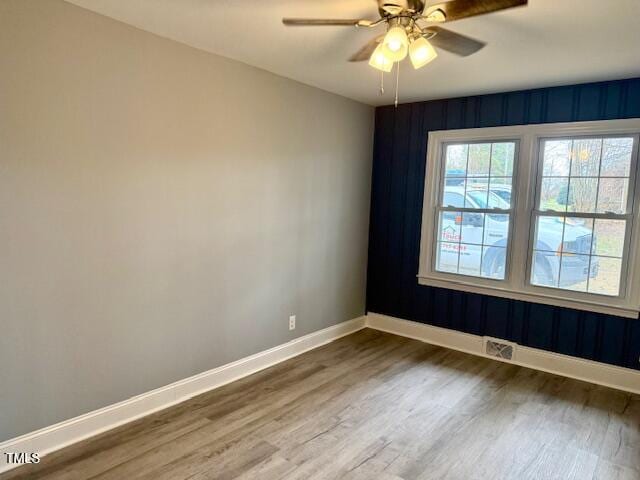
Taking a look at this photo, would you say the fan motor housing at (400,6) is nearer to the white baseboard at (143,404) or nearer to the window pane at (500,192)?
the window pane at (500,192)

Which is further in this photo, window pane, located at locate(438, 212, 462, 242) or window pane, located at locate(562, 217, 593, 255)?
window pane, located at locate(438, 212, 462, 242)

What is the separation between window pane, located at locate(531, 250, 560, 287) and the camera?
3.58 meters

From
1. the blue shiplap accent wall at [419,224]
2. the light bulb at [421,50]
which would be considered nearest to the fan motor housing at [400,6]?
the light bulb at [421,50]

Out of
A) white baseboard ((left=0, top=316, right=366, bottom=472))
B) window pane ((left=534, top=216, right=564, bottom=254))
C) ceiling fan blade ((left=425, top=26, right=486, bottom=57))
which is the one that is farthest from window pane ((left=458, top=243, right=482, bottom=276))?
ceiling fan blade ((left=425, top=26, right=486, bottom=57))

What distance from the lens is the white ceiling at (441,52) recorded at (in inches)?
84.1

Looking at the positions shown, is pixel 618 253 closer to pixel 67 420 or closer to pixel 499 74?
pixel 499 74

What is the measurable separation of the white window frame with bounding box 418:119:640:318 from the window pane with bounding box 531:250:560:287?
0.05 meters

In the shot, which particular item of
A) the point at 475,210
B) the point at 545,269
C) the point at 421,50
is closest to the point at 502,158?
the point at 475,210

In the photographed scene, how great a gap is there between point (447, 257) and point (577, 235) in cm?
115

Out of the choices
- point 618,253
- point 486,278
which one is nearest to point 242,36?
point 486,278

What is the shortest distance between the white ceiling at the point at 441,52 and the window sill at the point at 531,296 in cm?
178

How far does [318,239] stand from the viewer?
3.96m

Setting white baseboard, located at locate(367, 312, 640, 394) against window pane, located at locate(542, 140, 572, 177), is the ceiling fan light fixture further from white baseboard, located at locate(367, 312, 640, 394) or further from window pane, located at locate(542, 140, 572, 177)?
white baseboard, located at locate(367, 312, 640, 394)

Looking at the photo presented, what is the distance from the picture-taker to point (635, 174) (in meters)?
3.18
